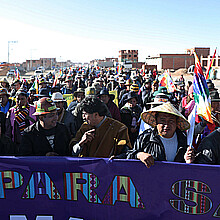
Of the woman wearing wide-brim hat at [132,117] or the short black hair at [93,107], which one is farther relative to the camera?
the woman wearing wide-brim hat at [132,117]

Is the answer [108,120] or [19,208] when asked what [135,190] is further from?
[19,208]

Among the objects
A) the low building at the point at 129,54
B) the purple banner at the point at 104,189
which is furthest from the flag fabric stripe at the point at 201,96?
the low building at the point at 129,54

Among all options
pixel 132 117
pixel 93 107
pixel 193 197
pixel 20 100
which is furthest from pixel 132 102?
pixel 193 197

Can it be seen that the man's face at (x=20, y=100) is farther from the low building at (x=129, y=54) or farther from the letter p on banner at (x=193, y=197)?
the low building at (x=129, y=54)

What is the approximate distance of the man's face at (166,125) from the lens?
9.10 ft

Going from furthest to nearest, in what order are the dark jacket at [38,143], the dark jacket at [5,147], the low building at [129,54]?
the low building at [129,54] < the dark jacket at [5,147] < the dark jacket at [38,143]


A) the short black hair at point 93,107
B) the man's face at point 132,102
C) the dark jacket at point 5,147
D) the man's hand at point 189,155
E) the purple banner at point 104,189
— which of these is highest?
the short black hair at point 93,107

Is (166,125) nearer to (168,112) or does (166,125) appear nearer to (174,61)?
(168,112)

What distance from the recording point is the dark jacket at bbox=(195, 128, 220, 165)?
256 cm

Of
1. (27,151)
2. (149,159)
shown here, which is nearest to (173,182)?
(149,159)

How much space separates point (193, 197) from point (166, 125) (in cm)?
79

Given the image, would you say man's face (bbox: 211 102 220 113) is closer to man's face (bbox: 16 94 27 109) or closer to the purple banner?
the purple banner

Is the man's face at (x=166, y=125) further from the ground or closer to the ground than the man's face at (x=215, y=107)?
closer to the ground

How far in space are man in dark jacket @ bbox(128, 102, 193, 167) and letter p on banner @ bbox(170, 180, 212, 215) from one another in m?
0.28
